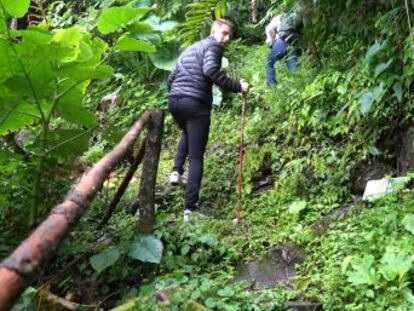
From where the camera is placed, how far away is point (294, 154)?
6.04m

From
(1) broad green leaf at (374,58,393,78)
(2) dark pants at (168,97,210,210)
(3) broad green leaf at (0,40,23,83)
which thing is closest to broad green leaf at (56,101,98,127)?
(3) broad green leaf at (0,40,23,83)

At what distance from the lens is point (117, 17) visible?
3.59 m

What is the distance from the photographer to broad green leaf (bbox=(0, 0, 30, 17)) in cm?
319

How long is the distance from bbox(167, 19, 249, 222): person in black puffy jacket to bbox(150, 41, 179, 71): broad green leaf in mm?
4618

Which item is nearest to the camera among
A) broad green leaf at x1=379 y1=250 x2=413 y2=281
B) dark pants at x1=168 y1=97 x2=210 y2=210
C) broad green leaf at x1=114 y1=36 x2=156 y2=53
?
broad green leaf at x1=379 y1=250 x2=413 y2=281

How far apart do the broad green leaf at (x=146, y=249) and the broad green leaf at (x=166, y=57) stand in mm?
6998

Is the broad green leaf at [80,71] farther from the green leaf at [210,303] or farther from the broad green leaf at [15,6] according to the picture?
the green leaf at [210,303]

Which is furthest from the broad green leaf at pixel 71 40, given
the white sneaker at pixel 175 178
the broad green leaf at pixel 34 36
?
the white sneaker at pixel 175 178

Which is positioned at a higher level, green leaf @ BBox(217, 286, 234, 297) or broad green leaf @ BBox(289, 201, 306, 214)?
broad green leaf @ BBox(289, 201, 306, 214)

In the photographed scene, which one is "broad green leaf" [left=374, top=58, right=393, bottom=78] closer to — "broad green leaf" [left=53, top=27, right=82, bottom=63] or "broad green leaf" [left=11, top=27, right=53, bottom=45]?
"broad green leaf" [left=53, top=27, right=82, bottom=63]

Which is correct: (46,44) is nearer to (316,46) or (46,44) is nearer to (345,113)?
(345,113)

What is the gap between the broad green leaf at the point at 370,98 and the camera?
15.7ft

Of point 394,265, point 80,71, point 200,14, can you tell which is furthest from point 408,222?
point 200,14

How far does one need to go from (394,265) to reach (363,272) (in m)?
0.19
